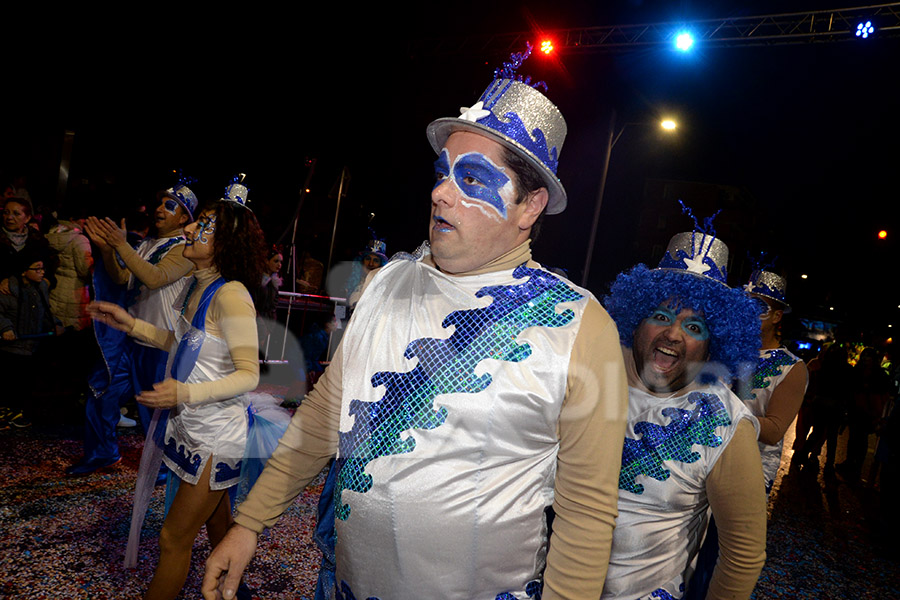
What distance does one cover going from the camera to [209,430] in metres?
2.69

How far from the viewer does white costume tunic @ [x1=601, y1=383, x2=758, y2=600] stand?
202 centimetres

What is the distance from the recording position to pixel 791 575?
5004 mm

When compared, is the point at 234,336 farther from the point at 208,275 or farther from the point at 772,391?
the point at 772,391

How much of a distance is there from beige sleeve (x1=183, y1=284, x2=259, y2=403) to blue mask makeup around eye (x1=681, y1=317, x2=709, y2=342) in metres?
2.01

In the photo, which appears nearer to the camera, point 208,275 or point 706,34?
point 208,275

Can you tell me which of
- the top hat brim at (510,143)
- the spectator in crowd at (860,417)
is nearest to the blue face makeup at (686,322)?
the top hat brim at (510,143)

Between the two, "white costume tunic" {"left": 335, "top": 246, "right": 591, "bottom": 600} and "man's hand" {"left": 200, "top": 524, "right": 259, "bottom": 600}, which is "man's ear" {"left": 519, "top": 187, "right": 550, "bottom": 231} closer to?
"white costume tunic" {"left": 335, "top": 246, "right": 591, "bottom": 600}

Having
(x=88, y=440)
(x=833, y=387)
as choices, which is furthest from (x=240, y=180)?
(x=833, y=387)

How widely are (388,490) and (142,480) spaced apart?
213 cm

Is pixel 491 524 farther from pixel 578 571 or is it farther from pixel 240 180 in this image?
pixel 240 180

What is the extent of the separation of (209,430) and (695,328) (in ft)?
7.65

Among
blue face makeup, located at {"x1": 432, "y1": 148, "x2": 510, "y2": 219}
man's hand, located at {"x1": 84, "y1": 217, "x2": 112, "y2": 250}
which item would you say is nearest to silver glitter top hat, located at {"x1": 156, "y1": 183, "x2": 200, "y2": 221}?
man's hand, located at {"x1": 84, "y1": 217, "x2": 112, "y2": 250}

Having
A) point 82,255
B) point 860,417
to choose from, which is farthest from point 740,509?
point 860,417

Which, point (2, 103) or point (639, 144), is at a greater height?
point (639, 144)
